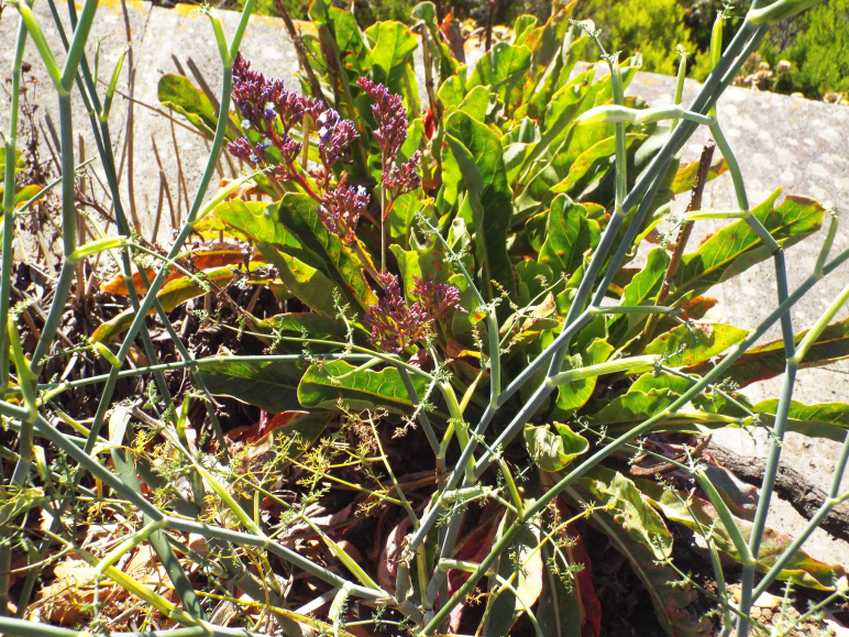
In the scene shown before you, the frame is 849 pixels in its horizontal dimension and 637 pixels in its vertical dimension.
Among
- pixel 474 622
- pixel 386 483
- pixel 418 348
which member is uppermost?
pixel 418 348

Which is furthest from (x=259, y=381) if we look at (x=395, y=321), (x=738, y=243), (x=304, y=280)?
(x=738, y=243)

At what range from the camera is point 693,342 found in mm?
1500

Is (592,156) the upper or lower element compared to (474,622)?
upper

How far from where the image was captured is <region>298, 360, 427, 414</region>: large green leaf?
1.33 metres

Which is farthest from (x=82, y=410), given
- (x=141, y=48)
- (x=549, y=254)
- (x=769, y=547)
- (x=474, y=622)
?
(x=141, y=48)

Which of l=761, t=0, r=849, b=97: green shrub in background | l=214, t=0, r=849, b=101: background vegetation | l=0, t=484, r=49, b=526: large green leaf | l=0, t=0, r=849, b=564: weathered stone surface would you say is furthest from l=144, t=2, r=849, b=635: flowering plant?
l=761, t=0, r=849, b=97: green shrub in background

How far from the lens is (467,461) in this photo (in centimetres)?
103

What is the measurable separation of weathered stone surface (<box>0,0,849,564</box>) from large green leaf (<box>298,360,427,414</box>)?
3.18 ft

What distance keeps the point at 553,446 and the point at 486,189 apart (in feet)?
1.98

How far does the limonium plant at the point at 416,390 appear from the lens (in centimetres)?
105

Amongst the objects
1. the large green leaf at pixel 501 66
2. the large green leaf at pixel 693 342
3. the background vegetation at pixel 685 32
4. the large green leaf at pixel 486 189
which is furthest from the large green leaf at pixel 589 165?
the background vegetation at pixel 685 32

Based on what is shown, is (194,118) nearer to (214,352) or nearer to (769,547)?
(214,352)

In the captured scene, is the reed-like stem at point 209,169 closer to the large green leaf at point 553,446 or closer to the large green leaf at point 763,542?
the large green leaf at point 553,446

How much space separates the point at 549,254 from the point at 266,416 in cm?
67
